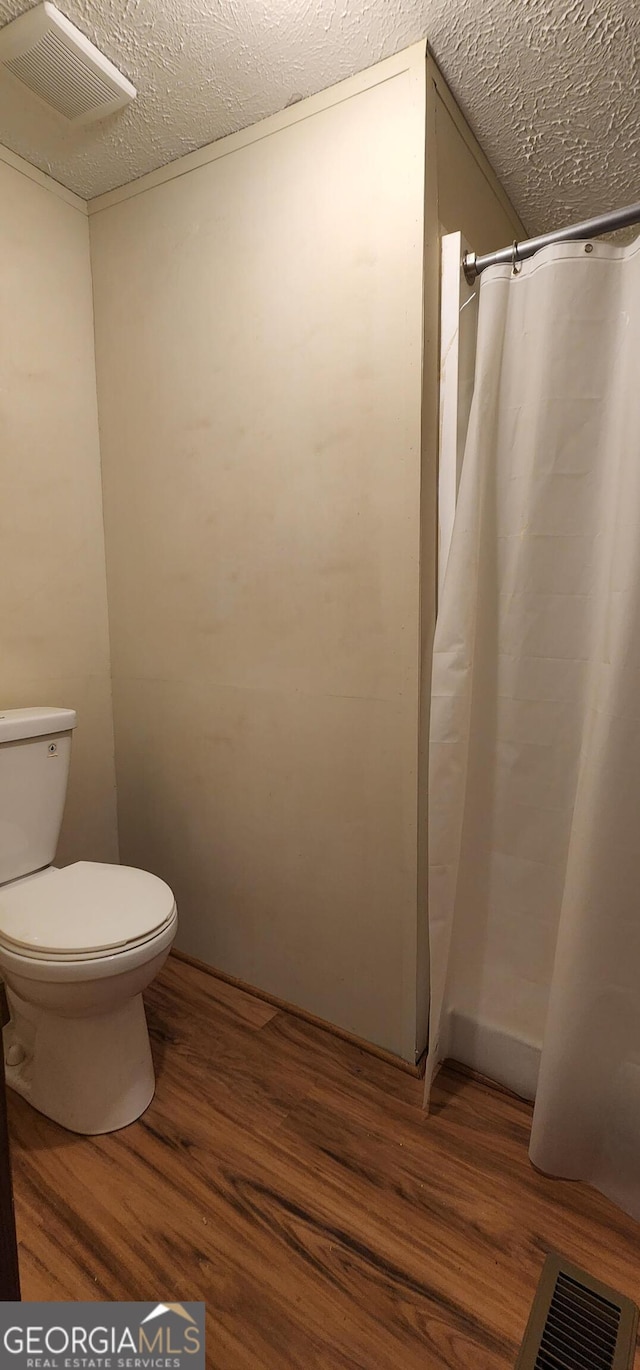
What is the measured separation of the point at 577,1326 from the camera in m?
1.02

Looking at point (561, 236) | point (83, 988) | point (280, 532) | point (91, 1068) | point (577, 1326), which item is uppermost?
point (561, 236)

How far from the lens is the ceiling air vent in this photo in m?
1.27

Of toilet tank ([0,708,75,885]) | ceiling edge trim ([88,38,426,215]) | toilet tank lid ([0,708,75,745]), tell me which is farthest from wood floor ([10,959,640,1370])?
ceiling edge trim ([88,38,426,215])

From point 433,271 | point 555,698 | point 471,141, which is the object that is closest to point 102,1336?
point 555,698

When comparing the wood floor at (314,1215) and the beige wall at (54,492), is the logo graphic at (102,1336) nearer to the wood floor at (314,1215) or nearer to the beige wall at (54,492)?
the wood floor at (314,1215)

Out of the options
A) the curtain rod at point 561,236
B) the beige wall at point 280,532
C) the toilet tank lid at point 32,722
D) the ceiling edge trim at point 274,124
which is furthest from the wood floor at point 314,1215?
the ceiling edge trim at point 274,124

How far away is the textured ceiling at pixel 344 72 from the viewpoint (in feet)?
4.07

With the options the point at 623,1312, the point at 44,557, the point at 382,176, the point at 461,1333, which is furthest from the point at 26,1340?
the point at 382,176

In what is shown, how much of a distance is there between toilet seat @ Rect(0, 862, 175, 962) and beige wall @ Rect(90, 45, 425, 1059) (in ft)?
1.22

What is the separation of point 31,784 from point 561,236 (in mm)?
1624

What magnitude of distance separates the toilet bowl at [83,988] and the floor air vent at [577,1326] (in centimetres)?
84

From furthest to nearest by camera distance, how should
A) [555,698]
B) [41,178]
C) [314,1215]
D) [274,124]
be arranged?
[41,178], [274,124], [555,698], [314,1215]

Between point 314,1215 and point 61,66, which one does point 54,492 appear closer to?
point 61,66

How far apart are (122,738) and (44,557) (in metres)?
0.58
